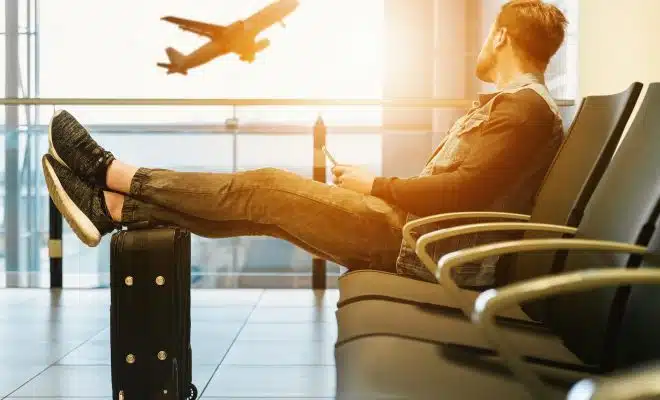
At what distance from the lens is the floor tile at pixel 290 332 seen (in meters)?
2.92

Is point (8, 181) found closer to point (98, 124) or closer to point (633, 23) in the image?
point (98, 124)

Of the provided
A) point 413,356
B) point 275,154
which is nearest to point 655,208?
point 413,356

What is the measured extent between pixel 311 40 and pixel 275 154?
14.8ft

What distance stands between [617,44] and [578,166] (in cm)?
89

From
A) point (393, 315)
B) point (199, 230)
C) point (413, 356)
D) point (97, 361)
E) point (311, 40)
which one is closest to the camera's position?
point (413, 356)

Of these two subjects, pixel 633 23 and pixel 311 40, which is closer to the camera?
pixel 633 23

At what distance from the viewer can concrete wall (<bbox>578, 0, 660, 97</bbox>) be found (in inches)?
81.7

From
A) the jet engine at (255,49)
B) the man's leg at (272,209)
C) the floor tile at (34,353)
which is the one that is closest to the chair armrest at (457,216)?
the man's leg at (272,209)

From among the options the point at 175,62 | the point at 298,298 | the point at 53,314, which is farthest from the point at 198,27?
the point at 53,314

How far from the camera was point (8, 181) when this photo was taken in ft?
14.1

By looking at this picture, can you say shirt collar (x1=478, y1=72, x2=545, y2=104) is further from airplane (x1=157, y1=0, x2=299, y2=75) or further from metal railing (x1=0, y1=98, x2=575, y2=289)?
airplane (x1=157, y1=0, x2=299, y2=75)

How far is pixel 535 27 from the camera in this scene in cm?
210

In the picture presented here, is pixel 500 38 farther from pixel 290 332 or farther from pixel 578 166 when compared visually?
pixel 290 332

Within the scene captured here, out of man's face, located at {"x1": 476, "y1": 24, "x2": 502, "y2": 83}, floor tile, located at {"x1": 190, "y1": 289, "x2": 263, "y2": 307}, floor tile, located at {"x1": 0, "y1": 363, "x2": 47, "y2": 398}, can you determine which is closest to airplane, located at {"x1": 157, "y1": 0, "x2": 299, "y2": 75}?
floor tile, located at {"x1": 190, "y1": 289, "x2": 263, "y2": 307}
